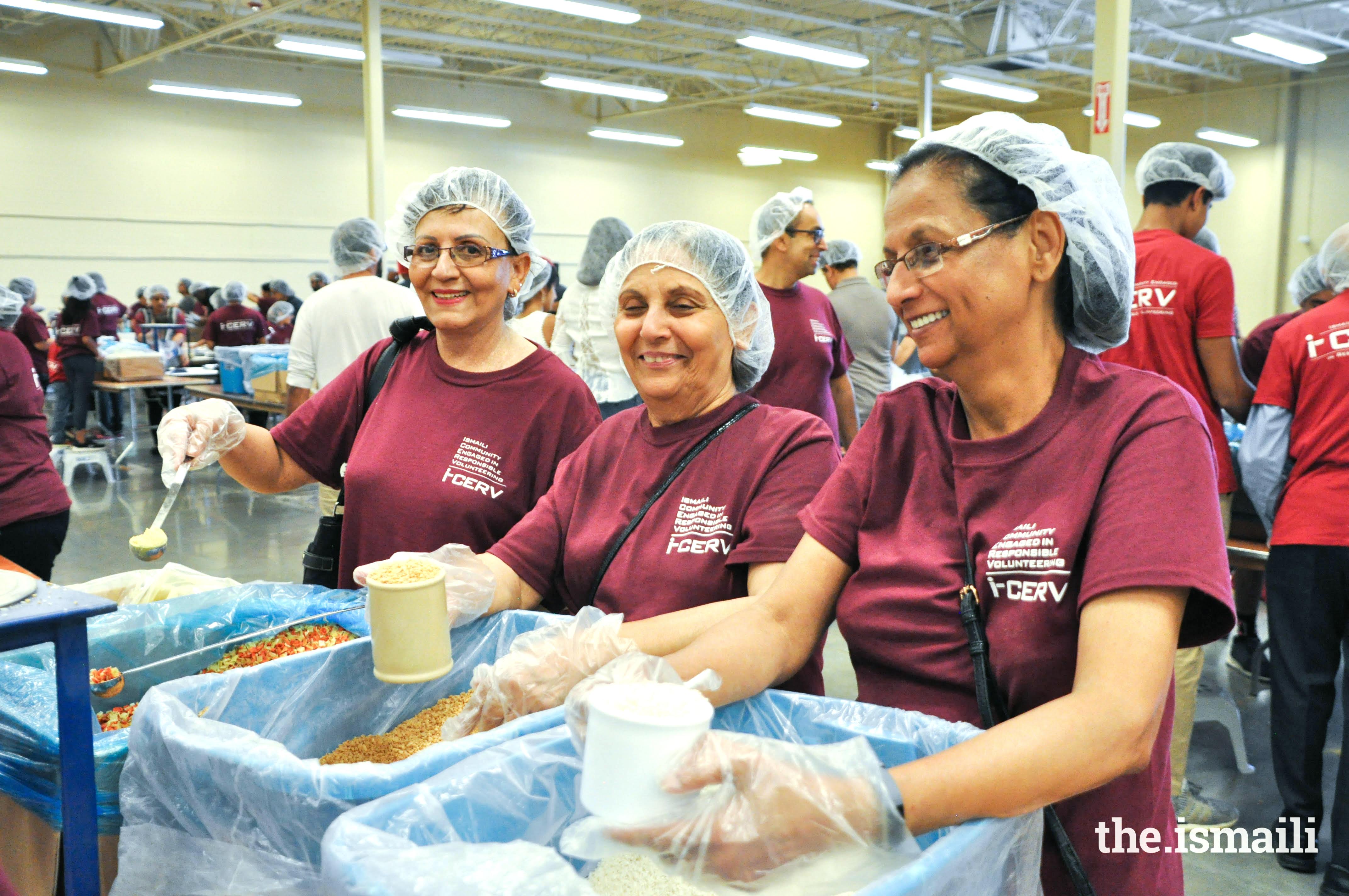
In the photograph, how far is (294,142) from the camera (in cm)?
1455

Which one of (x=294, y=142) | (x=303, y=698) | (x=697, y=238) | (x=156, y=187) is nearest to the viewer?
(x=303, y=698)

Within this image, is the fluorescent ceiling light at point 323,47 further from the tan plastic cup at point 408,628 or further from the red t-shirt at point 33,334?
the tan plastic cup at point 408,628

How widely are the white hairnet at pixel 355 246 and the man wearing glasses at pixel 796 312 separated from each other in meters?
1.91

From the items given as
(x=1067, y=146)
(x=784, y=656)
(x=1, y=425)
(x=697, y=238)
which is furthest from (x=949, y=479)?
(x=1, y=425)

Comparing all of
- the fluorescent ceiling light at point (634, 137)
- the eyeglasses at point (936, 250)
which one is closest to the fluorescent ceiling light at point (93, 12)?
the fluorescent ceiling light at point (634, 137)

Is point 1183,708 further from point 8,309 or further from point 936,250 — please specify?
point 8,309

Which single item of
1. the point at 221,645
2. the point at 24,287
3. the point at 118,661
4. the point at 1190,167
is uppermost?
the point at 1190,167

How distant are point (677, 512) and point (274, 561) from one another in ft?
16.5

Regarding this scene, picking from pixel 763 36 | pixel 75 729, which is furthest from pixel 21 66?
pixel 75 729

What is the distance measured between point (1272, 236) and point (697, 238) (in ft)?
55.1

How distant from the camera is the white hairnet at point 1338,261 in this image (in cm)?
283

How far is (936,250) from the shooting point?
3.85ft

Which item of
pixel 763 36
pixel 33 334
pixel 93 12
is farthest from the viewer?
pixel 763 36

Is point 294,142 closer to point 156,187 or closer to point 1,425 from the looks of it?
point 156,187
